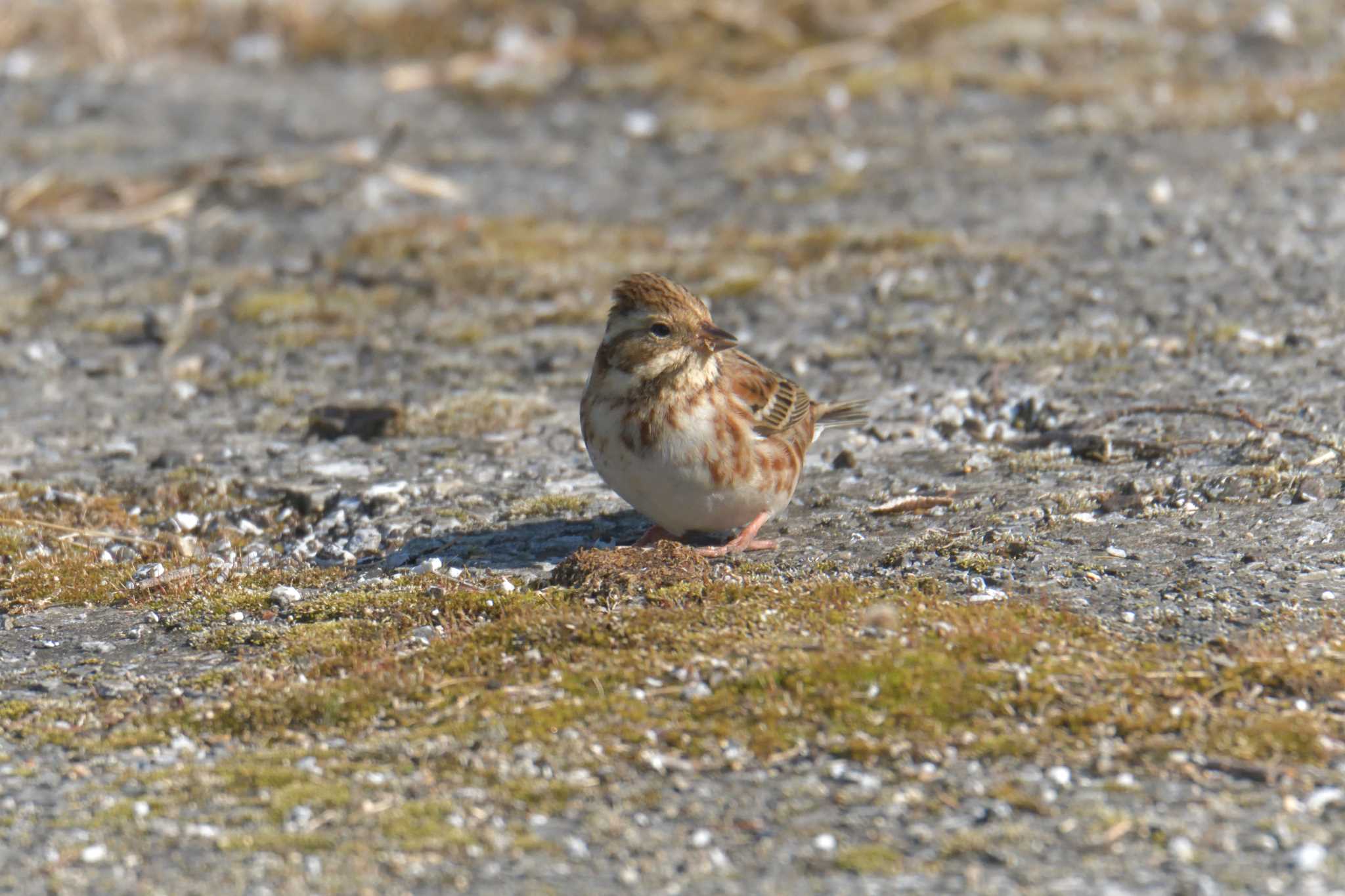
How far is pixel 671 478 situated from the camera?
5730 millimetres

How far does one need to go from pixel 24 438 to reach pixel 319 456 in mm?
1511

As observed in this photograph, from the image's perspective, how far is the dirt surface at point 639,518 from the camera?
4.19 meters

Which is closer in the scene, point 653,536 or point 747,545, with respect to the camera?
point 747,545

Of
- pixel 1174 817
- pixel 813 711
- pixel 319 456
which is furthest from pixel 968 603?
pixel 319 456

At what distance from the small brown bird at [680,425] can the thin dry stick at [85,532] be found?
1.86m

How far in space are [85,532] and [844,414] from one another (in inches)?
121

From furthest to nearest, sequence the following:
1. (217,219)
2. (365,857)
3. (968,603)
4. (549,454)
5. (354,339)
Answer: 1. (217,219)
2. (354,339)
3. (549,454)
4. (968,603)
5. (365,857)

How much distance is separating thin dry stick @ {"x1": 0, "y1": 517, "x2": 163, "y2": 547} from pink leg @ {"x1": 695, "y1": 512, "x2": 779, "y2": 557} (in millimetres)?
2127

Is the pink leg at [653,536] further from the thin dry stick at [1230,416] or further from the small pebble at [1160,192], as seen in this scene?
the small pebble at [1160,192]

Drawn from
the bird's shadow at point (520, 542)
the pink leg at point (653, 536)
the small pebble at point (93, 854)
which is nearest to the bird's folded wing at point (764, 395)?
the pink leg at point (653, 536)

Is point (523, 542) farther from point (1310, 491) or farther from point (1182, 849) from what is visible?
point (1182, 849)

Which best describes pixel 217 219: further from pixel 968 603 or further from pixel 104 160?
pixel 968 603

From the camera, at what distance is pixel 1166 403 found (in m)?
7.64

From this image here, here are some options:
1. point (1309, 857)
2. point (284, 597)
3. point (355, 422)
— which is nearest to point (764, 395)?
point (284, 597)
